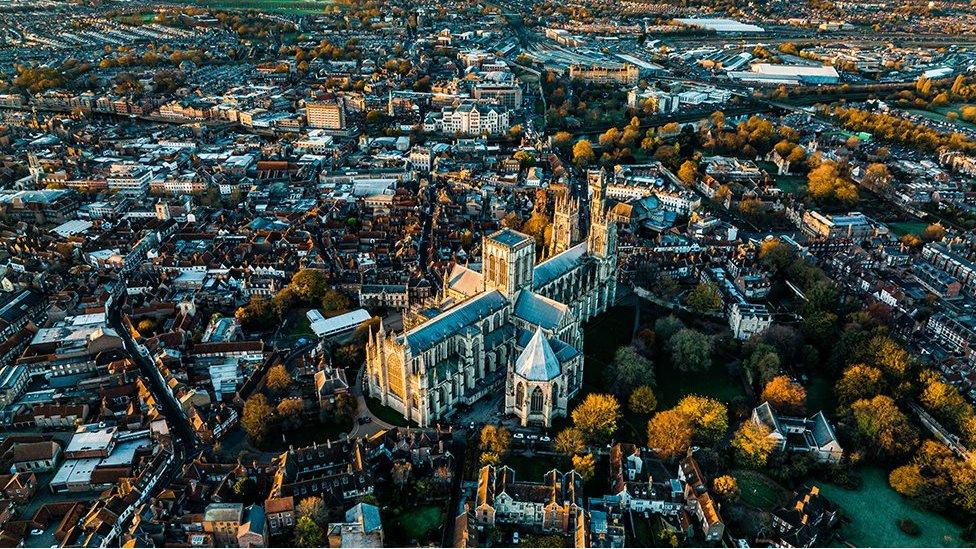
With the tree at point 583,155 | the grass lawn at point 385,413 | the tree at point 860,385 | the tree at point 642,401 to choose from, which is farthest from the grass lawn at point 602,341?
the tree at point 583,155

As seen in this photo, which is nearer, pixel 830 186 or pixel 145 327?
pixel 145 327

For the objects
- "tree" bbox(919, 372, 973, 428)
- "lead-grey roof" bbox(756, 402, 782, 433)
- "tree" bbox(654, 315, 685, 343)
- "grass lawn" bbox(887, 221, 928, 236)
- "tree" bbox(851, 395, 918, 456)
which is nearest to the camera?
"tree" bbox(851, 395, 918, 456)

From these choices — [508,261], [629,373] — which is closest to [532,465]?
[629,373]

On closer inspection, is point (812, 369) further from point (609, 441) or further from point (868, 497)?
point (609, 441)

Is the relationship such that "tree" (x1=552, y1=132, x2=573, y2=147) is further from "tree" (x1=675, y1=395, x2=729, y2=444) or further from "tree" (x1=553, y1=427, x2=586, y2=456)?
"tree" (x1=553, y1=427, x2=586, y2=456)

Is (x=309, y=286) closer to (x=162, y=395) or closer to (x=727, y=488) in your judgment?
(x=162, y=395)


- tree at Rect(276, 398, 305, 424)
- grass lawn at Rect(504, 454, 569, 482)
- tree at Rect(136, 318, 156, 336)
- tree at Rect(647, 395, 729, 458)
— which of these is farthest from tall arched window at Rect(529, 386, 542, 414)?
tree at Rect(136, 318, 156, 336)
